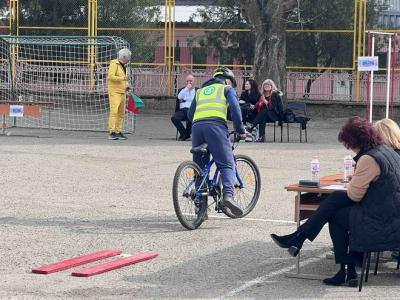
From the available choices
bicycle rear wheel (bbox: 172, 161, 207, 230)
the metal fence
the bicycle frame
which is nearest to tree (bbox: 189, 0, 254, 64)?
the metal fence

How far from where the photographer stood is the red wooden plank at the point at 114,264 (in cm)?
901

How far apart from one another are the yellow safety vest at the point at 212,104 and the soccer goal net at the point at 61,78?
12689 mm

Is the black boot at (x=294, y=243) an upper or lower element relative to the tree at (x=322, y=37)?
lower

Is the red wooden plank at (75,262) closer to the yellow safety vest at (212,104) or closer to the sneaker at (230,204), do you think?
the sneaker at (230,204)

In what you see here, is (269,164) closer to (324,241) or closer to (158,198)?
(158,198)

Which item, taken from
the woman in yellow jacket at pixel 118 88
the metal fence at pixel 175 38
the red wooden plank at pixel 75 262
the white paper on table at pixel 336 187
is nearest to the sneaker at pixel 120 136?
the woman in yellow jacket at pixel 118 88

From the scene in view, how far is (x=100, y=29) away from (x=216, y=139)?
20260mm

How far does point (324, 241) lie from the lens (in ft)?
35.6

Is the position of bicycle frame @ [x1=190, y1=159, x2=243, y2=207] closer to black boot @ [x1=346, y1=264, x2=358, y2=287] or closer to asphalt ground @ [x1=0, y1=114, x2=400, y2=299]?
asphalt ground @ [x1=0, y1=114, x2=400, y2=299]

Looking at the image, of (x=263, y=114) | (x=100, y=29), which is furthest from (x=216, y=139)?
(x=100, y=29)

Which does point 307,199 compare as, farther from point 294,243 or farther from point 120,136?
point 120,136

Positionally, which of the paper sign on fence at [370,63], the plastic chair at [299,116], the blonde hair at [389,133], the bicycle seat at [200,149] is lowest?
the plastic chair at [299,116]

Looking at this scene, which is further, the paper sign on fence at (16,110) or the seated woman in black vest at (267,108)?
the paper sign on fence at (16,110)

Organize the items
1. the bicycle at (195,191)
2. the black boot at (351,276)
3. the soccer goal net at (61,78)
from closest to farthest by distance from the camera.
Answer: the black boot at (351,276)
the bicycle at (195,191)
the soccer goal net at (61,78)
